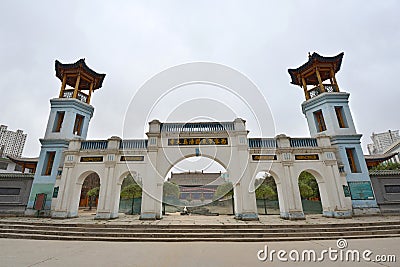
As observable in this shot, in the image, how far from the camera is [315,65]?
48.8 feet

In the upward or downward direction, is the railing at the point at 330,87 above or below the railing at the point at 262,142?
above

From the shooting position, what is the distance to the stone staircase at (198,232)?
24.4ft

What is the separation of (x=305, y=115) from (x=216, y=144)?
340 inches

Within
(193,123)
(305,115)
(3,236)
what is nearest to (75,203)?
(3,236)

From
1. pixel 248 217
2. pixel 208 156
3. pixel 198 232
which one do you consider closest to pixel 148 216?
pixel 198 232

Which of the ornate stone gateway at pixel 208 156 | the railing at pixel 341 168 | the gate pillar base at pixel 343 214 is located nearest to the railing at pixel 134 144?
the ornate stone gateway at pixel 208 156

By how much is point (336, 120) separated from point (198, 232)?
12.0 meters

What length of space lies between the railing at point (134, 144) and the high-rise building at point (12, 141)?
56155 mm

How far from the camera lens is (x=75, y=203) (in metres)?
12.1

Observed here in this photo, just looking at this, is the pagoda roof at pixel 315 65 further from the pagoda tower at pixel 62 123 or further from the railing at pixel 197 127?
the pagoda tower at pixel 62 123

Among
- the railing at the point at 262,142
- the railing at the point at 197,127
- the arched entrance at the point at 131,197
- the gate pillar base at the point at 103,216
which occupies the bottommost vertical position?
the gate pillar base at the point at 103,216

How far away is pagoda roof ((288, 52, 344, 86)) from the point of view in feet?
48.6

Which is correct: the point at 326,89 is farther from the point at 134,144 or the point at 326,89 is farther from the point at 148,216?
the point at 148,216

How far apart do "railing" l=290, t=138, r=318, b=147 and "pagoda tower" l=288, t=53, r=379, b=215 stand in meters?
1.68
